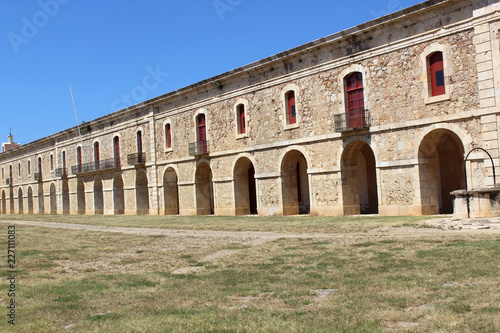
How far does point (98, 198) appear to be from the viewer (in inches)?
1592

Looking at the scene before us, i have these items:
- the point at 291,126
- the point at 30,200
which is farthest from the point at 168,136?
the point at 30,200

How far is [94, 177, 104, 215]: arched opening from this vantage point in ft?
131

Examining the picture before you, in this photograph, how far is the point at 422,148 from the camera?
Result: 59.4 ft

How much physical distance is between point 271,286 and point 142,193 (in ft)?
93.3

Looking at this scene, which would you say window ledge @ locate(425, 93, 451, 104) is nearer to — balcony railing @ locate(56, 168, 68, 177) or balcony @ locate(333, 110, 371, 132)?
balcony @ locate(333, 110, 371, 132)

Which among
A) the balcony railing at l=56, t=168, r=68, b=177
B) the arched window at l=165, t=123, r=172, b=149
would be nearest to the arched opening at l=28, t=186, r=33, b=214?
the balcony railing at l=56, t=168, r=68, b=177

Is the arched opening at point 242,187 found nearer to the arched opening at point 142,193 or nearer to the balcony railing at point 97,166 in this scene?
the arched opening at point 142,193

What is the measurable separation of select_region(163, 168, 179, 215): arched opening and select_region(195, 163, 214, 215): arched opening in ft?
9.91

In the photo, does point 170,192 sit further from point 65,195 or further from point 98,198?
point 65,195

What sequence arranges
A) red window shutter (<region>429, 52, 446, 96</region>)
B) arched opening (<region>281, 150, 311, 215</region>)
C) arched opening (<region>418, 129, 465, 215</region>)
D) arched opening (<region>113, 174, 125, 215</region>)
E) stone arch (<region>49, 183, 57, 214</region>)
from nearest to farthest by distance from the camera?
red window shutter (<region>429, 52, 446, 96</region>)
arched opening (<region>418, 129, 465, 215</region>)
arched opening (<region>281, 150, 311, 215</region>)
arched opening (<region>113, 174, 125, 215</region>)
stone arch (<region>49, 183, 57, 214</region>)

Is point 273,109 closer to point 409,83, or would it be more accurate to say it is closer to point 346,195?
point 346,195

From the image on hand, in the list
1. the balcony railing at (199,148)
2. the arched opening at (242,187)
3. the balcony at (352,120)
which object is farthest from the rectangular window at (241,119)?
the balcony at (352,120)

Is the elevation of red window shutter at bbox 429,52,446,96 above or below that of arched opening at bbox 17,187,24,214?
above

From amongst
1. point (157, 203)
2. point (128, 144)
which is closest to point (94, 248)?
point (157, 203)
